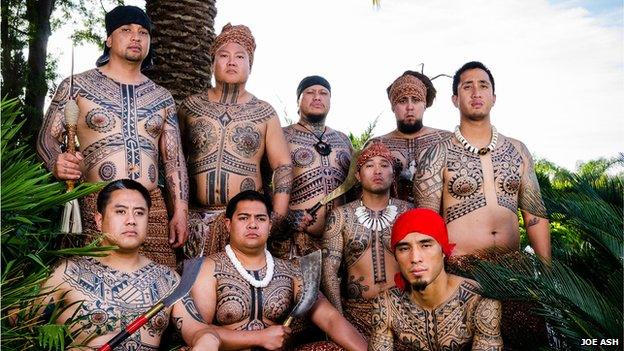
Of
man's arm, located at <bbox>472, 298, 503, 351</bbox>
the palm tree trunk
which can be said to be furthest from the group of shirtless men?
the palm tree trunk

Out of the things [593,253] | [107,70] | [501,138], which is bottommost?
[593,253]

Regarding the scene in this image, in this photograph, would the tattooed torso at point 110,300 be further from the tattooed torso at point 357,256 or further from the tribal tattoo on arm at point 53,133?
the tattooed torso at point 357,256

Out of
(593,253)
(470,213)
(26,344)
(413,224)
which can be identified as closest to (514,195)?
(470,213)

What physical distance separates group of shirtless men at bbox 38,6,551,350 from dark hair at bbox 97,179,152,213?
0.01m

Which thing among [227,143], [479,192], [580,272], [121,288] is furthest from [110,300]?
[580,272]

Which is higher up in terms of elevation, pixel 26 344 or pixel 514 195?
pixel 514 195

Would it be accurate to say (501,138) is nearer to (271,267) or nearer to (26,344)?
(271,267)

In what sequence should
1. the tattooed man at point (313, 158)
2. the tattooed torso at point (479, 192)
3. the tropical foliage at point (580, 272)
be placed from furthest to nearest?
the tattooed man at point (313, 158) < the tattooed torso at point (479, 192) < the tropical foliage at point (580, 272)

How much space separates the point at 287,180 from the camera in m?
5.52

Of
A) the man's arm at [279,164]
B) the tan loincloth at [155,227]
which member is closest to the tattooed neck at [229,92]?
the man's arm at [279,164]

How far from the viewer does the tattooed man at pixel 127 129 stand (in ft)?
16.0

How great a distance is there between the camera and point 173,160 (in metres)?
5.19

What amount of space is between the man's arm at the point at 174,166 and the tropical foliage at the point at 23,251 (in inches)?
42.6

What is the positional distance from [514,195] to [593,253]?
80 centimetres
